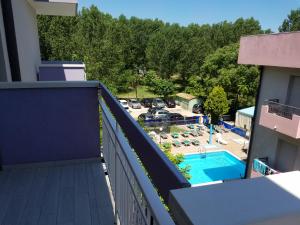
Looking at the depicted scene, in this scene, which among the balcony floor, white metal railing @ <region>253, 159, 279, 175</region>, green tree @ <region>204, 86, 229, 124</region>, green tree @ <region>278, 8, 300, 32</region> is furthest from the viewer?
green tree @ <region>278, 8, 300, 32</region>

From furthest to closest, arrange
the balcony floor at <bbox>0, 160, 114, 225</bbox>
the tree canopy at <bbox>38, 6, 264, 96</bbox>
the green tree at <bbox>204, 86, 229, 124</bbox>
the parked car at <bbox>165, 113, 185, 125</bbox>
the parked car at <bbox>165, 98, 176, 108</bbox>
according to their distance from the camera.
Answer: the parked car at <bbox>165, 98, 176, 108</bbox> < the green tree at <bbox>204, 86, 229, 124</bbox> < the parked car at <bbox>165, 113, 185, 125</bbox> < the tree canopy at <bbox>38, 6, 264, 96</bbox> < the balcony floor at <bbox>0, 160, 114, 225</bbox>

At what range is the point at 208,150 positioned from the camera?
15805mm

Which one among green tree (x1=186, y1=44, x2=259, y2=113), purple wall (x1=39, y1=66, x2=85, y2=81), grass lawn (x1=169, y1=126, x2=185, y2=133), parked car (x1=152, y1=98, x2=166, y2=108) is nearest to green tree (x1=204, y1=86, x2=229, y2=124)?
green tree (x1=186, y1=44, x2=259, y2=113)

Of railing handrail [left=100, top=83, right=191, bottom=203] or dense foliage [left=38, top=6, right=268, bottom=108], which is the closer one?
railing handrail [left=100, top=83, right=191, bottom=203]

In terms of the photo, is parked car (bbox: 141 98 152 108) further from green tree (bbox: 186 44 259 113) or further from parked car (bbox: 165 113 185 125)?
parked car (bbox: 165 113 185 125)

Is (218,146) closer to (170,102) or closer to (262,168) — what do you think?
(262,168)

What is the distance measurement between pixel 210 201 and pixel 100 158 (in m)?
3.04

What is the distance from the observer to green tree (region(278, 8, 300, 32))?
33.7m

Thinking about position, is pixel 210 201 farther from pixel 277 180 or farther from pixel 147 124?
pixel 147 124

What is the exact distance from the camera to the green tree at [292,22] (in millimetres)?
33669

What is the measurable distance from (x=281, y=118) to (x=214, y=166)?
811cm

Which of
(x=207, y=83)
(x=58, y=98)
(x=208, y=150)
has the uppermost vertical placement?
(x=58, y=98)

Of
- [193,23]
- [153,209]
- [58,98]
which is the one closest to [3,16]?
[58,98]

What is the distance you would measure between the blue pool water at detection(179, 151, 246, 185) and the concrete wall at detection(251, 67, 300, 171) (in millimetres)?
4667
